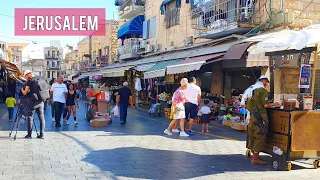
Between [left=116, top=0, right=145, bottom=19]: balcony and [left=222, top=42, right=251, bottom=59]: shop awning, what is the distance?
16.0m

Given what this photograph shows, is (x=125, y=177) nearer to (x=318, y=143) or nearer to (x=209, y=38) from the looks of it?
(x=318, y=143)

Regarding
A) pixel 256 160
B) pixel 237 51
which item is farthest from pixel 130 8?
pixel 256 160

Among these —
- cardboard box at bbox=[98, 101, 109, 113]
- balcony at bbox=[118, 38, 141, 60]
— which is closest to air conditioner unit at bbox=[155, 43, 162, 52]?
balcony at bbox=[118, 38, 141, 60]

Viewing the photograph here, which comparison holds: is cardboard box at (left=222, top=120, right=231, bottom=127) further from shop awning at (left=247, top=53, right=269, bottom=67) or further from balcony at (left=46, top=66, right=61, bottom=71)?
balcony at (left=46, top=66, right=61, bottom=71)

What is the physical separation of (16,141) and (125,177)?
14.1ft

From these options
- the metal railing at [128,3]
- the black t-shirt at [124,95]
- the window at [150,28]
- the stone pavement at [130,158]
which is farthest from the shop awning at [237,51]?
the metal railing at [128,3]

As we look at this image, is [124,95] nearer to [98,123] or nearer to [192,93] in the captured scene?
[98,123]

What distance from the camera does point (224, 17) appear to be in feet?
47.5

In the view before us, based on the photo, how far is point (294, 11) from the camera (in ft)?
40.8

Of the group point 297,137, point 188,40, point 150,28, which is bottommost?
point 297,137

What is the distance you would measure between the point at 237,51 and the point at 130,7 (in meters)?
19.0

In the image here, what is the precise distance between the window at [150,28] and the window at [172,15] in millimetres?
2498

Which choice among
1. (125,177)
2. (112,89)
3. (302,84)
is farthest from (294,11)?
(112,89)

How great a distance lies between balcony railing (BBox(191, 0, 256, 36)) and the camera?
1306 cm
